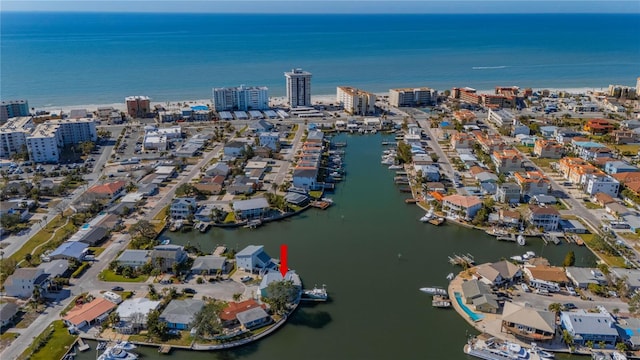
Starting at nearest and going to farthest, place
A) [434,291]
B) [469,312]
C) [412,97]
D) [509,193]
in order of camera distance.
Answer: [469,312] < [434,291] < [509,193] < [412,97]

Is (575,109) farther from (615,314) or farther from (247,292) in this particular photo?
(247,292)

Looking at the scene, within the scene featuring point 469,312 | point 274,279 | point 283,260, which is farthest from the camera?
point 283,260

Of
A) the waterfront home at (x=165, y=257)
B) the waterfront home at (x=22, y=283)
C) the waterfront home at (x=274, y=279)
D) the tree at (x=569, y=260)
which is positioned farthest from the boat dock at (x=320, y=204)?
the waterfront home at (x=22, y=283)

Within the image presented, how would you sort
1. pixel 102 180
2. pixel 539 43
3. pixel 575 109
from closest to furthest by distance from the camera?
pixel 102 180 < pixel 575 109 < pixel 539 43

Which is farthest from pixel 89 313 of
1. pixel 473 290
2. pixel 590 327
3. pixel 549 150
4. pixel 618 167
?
pixel 549 150

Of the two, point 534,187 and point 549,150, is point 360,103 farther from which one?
point 534,187

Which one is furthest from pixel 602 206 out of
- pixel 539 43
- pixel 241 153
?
pixel 539 43

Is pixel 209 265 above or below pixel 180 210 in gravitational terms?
below

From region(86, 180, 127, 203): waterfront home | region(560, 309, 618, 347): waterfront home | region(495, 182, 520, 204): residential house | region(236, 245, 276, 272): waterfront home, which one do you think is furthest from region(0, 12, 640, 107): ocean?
region(560, 309, 618, 347): waterfront home
